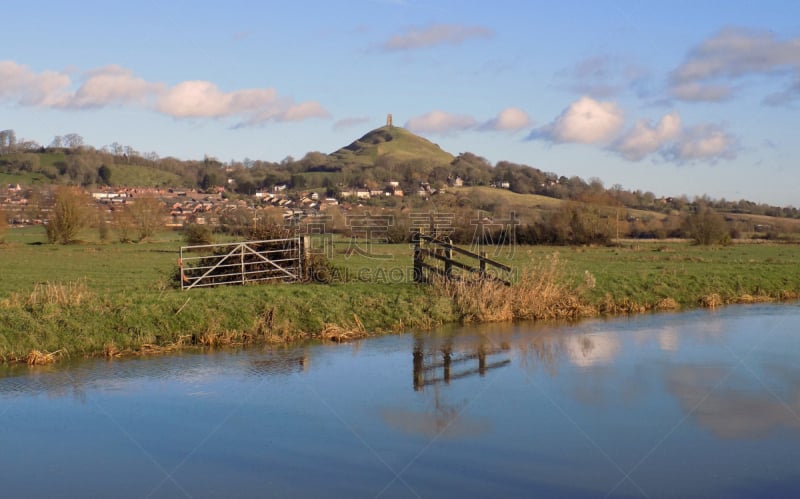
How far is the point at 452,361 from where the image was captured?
15188 millimetres

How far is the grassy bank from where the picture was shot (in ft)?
53.7

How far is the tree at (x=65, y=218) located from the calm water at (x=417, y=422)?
160 feet

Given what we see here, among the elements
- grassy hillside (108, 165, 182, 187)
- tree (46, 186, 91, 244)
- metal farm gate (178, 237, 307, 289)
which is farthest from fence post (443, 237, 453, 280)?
grassy hillside (108, 165, 182, 187)

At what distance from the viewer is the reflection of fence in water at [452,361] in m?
13.9

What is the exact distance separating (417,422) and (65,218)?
55.5 meters

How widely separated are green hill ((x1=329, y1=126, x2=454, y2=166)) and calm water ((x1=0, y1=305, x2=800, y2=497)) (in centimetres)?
13728

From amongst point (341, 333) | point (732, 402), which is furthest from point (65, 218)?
point (732, 402)

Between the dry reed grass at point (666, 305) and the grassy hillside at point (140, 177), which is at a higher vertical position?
the grassy hillside at point (140, 177)

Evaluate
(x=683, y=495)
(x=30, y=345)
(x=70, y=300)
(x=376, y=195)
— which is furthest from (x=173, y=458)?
(x=376, y=195)

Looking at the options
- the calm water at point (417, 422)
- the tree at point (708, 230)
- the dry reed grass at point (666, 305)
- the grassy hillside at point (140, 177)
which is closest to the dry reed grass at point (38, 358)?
the calm water at point (417, 422)

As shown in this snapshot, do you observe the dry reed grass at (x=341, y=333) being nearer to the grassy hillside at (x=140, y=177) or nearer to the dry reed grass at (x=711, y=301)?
the dry reed grass at (x=711, y=301)

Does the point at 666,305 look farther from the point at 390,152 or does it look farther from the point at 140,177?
the point at 390,152

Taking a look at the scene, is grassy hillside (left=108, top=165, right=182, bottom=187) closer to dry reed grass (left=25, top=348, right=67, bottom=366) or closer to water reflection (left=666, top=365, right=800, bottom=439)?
dry reed grass (left=25, top=348, right=67, bottom=366)

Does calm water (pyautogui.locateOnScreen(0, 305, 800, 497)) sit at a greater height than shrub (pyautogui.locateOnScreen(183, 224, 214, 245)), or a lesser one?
lesser
